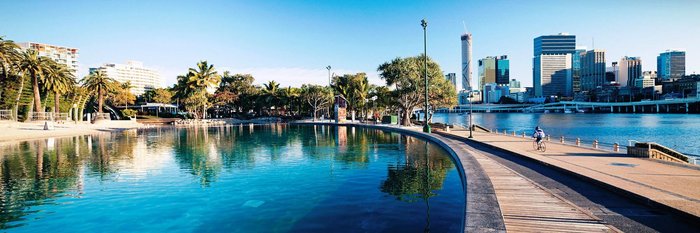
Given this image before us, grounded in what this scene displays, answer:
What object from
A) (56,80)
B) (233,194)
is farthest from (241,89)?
(233,194)

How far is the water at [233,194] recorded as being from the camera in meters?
9.66

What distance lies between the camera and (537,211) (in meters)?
8.28

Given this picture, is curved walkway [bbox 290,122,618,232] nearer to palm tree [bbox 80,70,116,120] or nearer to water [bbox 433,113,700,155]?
water [bbox 433,113,700,155]

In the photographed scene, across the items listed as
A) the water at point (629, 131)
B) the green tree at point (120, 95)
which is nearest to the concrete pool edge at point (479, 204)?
the water at point (629, 131)

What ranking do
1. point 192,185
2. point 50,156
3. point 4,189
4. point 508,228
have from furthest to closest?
point 50,156 < point 192,185 < point 4,189 < point 508,228

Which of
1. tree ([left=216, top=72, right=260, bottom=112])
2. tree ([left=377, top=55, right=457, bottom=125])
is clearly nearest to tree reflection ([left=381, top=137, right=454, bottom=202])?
tree ([left=377, top=55, right=457, bottom=125])

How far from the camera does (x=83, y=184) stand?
576 inches

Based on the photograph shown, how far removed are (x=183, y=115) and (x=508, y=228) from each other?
9301 centimetres

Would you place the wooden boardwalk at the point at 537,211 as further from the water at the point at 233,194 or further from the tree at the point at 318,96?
the tree at the point at 318,96

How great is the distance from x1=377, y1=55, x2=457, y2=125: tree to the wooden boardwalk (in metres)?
39.8

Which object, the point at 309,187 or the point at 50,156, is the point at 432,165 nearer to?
the point at 309,187

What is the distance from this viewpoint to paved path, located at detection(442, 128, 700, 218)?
347 inches

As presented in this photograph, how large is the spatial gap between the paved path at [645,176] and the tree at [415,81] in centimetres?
3349

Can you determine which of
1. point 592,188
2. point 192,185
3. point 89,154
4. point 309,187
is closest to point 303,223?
point 309,187
